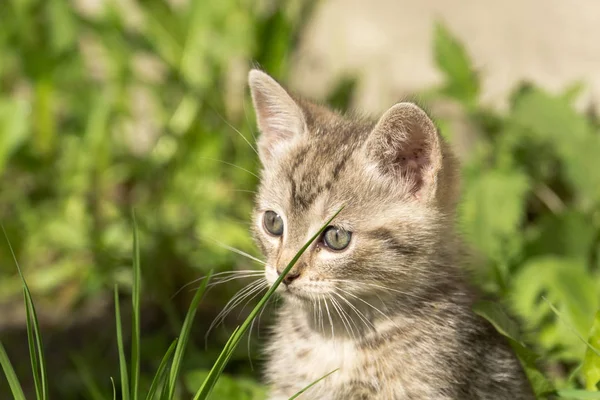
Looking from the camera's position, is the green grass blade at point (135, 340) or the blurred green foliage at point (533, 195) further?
the blurred green foliage at point (533, 195)

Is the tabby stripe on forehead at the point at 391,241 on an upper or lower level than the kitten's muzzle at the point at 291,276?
upper

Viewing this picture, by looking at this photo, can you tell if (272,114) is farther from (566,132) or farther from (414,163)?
(566,132)

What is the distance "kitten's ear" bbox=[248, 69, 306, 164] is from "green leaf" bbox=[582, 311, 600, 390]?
103cm

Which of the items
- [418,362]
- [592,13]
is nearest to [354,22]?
[592,13]

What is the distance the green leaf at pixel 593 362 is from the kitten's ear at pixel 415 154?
0.52 m

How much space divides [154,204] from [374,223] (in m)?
2.06

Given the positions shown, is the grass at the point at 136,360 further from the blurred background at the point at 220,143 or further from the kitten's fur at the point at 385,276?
the blurred background at the point at 220,143

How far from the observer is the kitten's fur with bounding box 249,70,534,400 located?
7.06 feet

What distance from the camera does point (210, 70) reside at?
14.0 feet

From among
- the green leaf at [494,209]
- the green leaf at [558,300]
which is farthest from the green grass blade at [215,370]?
the green leaf at [494,209]

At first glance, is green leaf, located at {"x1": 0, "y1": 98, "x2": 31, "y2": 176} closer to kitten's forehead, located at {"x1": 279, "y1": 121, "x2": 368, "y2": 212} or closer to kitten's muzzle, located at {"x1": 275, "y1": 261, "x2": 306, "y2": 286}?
kitten's forehead, located at {"x1": 279, "y1": 121, "x2": 368, "y2": 212}

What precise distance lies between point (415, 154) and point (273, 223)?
1.56 ft

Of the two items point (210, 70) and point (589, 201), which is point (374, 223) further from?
point (210, 70)

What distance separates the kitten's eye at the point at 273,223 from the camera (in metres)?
2.33
